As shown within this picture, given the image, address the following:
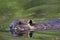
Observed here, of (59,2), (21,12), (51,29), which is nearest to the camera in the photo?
(51,29)

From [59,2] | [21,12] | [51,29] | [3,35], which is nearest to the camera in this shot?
[3,35]

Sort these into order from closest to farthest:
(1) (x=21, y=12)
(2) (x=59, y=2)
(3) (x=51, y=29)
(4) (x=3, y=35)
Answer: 1. (4) (x=3, y=35)
2. (3) (x=51, y=29)
3. (1) (x=21, y=12)
4. (2) (x=59, y=2)

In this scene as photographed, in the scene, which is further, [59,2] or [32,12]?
[59,2]

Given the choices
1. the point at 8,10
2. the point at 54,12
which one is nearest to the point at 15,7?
the point at 8,10

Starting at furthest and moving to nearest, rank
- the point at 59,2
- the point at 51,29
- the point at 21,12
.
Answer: the point at 59,2, the point at 21,12, the point at 51,29

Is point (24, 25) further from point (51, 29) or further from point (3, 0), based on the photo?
point (3, 0)

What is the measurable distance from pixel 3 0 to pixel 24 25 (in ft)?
9.66

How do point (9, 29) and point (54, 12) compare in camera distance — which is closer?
point (9, 29)

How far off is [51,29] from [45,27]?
0.20 m

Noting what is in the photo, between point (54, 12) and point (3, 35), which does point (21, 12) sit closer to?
point (54, 12)

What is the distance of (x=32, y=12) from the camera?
12.0 meters

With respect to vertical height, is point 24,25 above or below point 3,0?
below

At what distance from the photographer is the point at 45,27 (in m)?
10.0

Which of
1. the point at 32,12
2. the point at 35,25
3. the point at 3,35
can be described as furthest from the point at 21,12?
the point at 3,35
